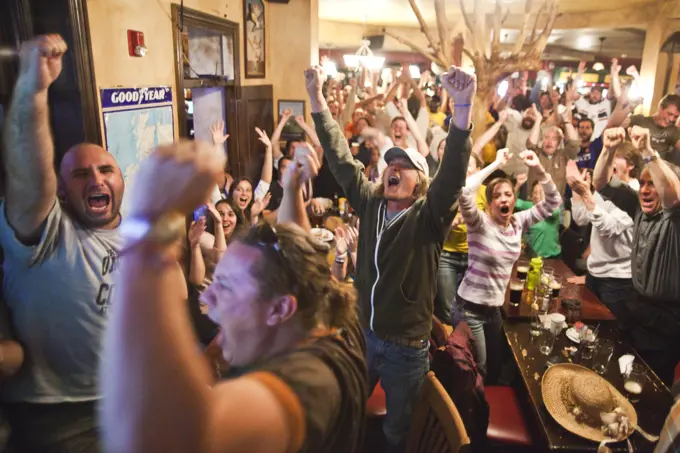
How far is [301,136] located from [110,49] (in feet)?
10.4

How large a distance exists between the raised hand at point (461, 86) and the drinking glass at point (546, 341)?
157cm

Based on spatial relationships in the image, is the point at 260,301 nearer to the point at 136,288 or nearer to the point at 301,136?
the point at 136,288

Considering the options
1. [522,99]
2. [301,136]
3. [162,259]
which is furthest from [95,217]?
[522,99]

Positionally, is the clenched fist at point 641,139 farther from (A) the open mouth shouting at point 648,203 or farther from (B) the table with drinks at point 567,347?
(B) the table with drinks at point 567,347

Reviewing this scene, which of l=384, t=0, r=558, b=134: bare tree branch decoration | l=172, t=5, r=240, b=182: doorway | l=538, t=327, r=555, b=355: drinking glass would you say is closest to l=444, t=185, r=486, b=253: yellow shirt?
l=538, t=327, r=555, b=355: drinking glass

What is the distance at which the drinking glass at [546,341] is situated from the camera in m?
2.69

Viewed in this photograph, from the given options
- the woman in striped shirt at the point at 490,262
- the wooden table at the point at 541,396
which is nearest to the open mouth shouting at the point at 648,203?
the woman in striped shirt at the point at 490,262

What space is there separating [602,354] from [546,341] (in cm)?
29

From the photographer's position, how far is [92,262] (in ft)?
5.68

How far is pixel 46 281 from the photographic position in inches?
63.9

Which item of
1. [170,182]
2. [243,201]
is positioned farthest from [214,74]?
[170,182]

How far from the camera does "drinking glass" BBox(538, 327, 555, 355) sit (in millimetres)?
2688

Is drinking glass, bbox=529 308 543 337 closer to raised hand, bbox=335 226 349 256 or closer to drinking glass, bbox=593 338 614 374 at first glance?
drinking glass, bbox=593 338 614 374

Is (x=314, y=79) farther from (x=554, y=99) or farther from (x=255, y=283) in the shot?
(x=554, y=99)
